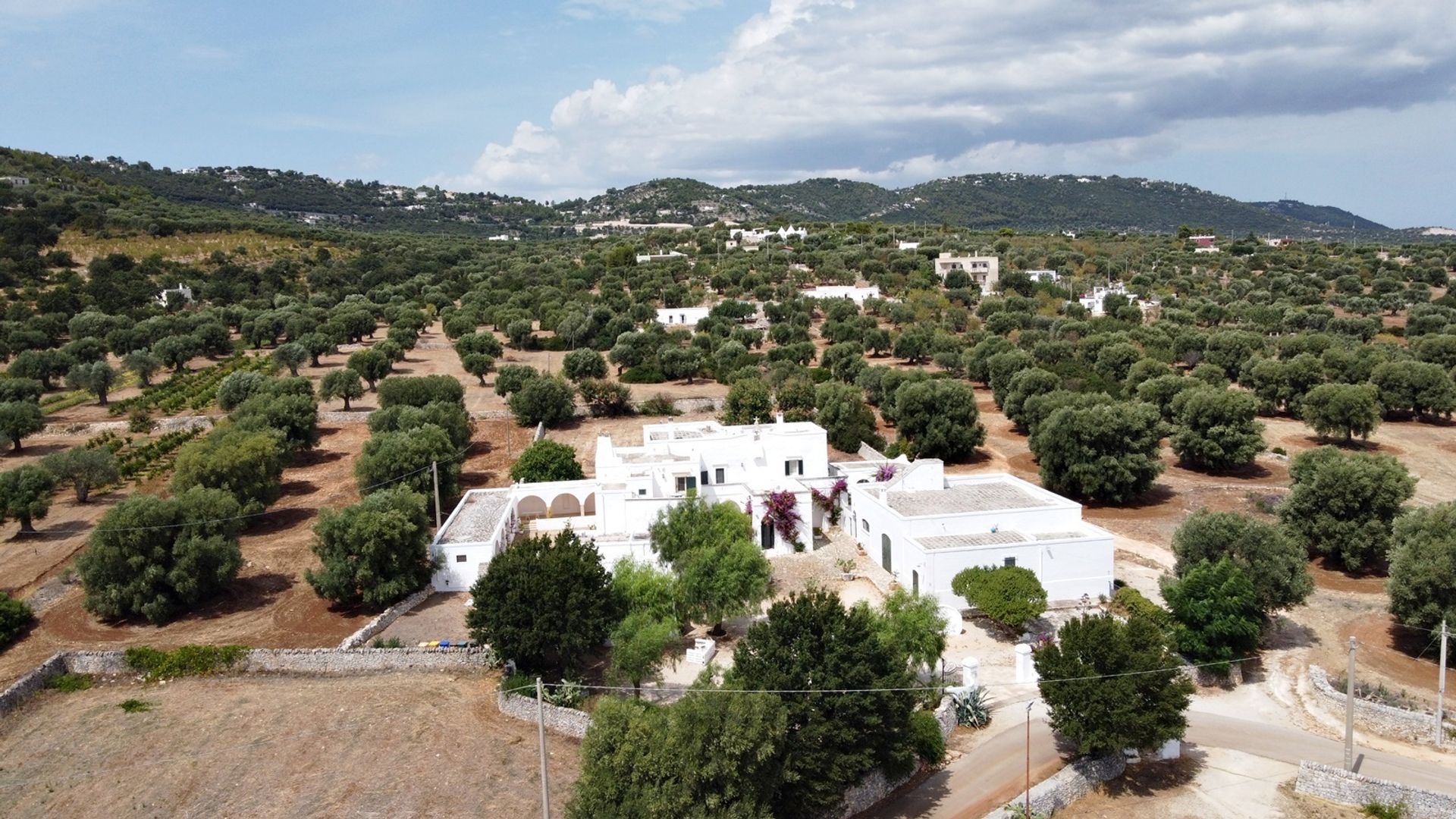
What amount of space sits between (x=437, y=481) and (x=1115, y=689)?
24.3 metres

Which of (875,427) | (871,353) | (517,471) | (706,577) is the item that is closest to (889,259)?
(871,353)

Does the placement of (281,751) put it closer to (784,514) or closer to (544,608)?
(544,608)

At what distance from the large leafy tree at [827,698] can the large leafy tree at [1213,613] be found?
9.09 metres

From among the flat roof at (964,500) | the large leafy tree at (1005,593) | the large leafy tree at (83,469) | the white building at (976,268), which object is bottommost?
the large leafy tree at (1005,593)

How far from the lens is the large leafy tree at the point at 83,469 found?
36.9 meters

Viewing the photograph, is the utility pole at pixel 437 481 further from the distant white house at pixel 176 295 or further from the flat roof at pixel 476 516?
the distant white house at pixel 176 295

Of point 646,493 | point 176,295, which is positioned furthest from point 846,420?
point 176,295

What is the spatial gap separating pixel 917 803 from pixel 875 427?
104 ft

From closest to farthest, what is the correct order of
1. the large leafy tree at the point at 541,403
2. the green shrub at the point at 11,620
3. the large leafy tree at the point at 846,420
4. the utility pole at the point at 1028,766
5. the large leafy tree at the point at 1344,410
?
the utility pole at the point at 1028,766, the green shrub at the point at 11,620, the large leafy tree at the point at 1344,410, the large leafy tree at the point at 846,420, the large leafy tree at the point at 541,403

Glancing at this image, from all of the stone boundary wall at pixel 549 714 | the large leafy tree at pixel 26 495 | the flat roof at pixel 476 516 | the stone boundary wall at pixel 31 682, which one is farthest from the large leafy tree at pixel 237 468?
the stone boundary wall at pixel 549 714

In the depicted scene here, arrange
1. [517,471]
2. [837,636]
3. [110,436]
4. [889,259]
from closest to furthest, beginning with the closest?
[837,636], [517,471], [110,436], [889,259]

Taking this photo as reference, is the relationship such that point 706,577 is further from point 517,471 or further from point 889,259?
point 889,259

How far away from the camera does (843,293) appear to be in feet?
292

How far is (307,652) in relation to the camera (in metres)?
23.8
